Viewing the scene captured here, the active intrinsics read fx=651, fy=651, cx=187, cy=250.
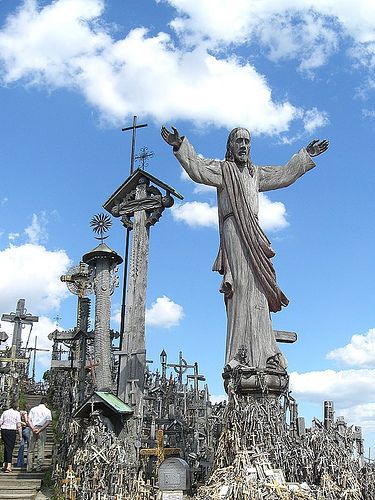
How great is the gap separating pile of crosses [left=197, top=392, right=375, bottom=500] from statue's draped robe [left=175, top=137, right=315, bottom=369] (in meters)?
1.16

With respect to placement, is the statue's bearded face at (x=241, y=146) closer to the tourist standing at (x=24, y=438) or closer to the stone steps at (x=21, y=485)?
the tourist standing at (x=24, y=438)

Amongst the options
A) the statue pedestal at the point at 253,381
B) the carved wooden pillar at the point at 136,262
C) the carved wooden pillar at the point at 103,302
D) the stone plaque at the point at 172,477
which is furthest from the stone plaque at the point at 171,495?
the carved wooden pillar at the point at 103,302

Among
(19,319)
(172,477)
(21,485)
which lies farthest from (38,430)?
(19,319)

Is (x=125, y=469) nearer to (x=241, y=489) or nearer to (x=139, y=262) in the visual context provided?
(x=241, y=489)

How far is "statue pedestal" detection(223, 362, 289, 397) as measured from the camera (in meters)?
9.42

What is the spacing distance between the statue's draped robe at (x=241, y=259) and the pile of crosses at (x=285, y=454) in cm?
116

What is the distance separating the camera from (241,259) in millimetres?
10492

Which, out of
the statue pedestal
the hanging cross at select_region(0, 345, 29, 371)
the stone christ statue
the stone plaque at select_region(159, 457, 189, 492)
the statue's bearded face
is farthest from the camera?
the hanging cross at select_region(0, 345, 29, 371)

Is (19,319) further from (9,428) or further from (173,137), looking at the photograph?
(173,137)

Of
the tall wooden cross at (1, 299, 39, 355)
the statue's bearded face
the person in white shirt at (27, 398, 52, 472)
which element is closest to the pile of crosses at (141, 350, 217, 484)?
the person in white shirt at (27, 398, 52, 472)

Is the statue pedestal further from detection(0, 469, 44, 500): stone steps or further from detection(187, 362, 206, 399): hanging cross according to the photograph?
detection(187, 362, 206, 399): hanging cross

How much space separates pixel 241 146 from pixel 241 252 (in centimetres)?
184

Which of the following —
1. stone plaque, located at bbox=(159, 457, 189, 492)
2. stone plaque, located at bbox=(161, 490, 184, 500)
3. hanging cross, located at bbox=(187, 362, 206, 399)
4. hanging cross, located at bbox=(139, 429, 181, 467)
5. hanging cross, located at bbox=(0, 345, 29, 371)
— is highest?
hanging cross, located at bbox=(0, 345, 29, 371)

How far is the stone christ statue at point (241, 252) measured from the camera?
10133mm
